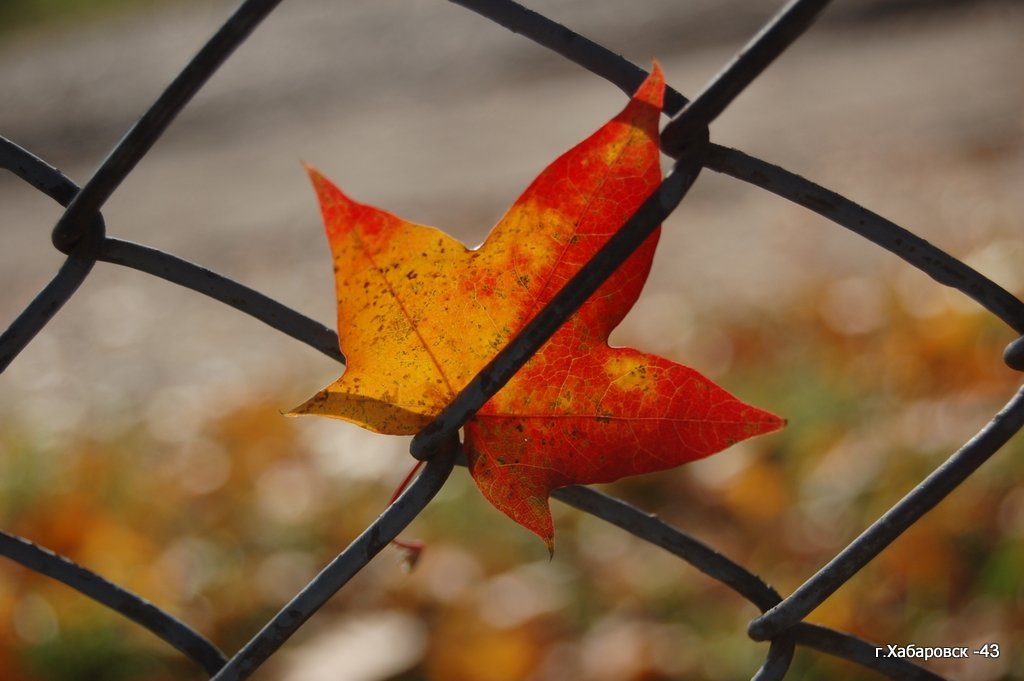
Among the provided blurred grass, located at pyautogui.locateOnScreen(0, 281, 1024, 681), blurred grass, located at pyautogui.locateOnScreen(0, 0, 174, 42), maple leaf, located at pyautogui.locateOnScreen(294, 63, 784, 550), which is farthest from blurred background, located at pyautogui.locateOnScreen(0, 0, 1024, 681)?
blurred grass, located at pyautogui.locateOnScreen(0, 0, 174, 42)

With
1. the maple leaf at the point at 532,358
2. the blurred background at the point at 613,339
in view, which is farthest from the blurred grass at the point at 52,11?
the maple leaf at the point at 532,358

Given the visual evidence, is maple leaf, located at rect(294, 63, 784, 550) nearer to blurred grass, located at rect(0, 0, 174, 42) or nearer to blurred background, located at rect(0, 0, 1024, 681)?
blurred background, located at rect(0, 0, 1024, 681)

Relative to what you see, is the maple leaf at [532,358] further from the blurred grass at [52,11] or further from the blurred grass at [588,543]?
the blurred grass at [52,11]

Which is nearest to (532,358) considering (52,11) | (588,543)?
(588,543)

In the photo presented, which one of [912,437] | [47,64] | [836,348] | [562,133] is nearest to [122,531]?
[912,437]

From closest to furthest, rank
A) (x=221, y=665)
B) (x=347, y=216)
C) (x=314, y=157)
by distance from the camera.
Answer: (x=347, y=216) → (x=221, y=665) → (x=314, y=157)

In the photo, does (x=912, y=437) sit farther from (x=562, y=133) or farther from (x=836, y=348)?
(x=562, y=133)
